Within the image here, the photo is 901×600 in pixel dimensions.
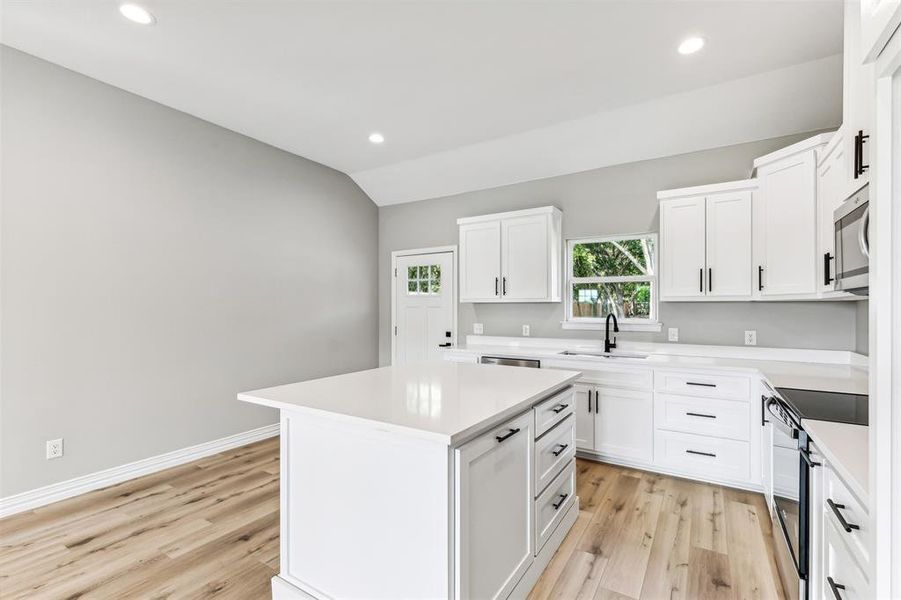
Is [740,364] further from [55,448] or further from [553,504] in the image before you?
[55,448]

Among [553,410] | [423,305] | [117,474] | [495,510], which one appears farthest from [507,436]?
[423,305]

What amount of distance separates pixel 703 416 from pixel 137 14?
4.34 meters

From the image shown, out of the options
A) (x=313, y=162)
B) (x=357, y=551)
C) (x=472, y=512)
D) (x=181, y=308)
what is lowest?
(x=357, y=551)

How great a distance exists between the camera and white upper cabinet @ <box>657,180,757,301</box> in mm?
3051

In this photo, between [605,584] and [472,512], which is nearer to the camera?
[472,512]

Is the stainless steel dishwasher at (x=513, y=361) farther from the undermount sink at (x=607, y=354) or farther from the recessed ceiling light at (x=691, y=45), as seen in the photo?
the recessed ceiling light at (x=691, y=45)

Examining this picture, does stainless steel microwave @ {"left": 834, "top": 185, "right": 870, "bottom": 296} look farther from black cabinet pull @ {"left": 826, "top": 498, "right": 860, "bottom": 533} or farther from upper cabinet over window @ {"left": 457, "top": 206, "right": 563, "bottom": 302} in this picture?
upper cabinet over window @ {"left": 457, "top": 206, "right": 563, "bottom": 302}

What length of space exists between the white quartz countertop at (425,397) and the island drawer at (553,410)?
2.3 inches

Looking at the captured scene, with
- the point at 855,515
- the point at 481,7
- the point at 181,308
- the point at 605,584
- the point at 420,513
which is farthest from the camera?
the point at 181,308

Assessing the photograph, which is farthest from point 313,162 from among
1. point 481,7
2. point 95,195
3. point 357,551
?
point 357,551

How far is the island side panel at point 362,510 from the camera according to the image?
1.36 m

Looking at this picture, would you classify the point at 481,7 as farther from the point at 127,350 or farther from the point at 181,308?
the point at 127,350

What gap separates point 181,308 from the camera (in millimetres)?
3369

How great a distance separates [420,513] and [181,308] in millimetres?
2992
